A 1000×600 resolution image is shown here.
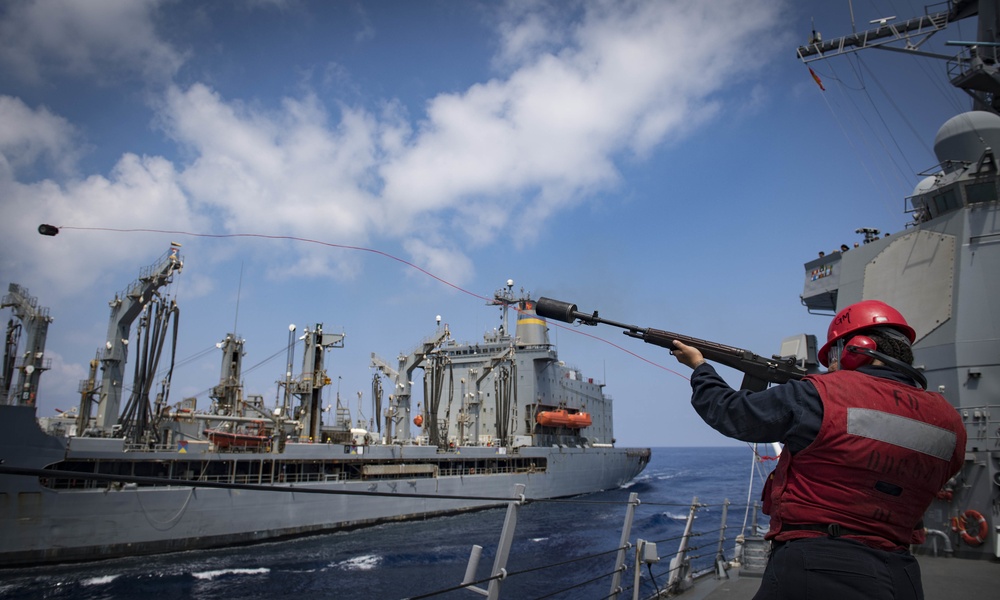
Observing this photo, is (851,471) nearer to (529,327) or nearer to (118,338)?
(118,338)

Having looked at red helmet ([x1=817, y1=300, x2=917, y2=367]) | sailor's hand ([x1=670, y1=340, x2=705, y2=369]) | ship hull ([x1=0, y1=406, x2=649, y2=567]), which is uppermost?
red helmet ([x1=817, y1=300, x2=917, y2=367])

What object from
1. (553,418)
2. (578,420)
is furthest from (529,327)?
(578,420)

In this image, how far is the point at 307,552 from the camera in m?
18.2

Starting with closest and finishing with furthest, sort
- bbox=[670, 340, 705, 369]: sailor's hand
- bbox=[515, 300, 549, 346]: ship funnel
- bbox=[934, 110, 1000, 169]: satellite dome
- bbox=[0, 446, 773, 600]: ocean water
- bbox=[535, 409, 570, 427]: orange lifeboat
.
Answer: bbox=[670, 340, 705, 369]: sailor's hand, bbox=[934, 110, 1000, 169]: satellite dome, bbox=[0, 446, 773, 600]: ocean water, bbox=[535, 409, 570, 427]: orange lifeboat, bbox=[515, 300, 549, 346]: ship funnel

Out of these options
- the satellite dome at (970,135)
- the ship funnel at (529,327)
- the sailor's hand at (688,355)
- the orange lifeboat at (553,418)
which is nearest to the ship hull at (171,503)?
the sailor's hand at (688,355)

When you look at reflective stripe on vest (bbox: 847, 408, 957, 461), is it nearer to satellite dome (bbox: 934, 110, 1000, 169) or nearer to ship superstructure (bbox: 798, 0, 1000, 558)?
ship superstructure (bbox: 798, 0, 1000, 558)

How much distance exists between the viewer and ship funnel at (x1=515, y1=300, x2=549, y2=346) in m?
39.7

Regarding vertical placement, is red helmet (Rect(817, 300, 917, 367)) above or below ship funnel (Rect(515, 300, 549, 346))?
below

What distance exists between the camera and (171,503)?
58.8ft

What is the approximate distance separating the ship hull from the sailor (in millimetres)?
8598

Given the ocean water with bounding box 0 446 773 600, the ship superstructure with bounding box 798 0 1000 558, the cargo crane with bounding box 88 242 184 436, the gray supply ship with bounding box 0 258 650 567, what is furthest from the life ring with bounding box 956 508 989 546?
the cargo crane with bounding box 88 242 184 436

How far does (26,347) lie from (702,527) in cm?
2810

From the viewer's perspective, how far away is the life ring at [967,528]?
27.2ft

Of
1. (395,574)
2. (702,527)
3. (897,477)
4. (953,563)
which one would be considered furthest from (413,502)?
(897,477)
